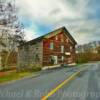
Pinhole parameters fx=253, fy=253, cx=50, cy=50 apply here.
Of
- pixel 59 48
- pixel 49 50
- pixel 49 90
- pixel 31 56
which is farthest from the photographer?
pixel 59 48

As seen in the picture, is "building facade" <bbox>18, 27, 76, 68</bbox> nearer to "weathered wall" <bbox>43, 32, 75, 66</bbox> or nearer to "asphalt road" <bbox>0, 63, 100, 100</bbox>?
"weathered wall" <bbox>43, 32, 75, 66</bbox>

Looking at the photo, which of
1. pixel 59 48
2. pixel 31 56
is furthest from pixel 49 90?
pixel 59 48

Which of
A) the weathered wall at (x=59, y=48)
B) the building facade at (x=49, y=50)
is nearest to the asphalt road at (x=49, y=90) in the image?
the building facade at (x=49, y=50)

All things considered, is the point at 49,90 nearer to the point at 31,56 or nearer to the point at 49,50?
the point at 49,50

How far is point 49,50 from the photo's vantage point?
52938mm

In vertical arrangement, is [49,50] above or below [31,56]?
above

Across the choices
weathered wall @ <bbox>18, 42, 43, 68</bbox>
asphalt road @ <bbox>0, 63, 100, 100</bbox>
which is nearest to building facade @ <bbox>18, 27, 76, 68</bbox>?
weathered wall @ <bbox>18, 42, 43, 68</bbox>

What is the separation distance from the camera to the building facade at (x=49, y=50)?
5150 cm

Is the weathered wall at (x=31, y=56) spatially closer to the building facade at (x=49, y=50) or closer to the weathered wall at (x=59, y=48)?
the building facade at (x=49, y=50)

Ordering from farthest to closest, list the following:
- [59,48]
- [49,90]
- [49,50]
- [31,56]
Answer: [59,48], [31,56], [49,50], [49,90]

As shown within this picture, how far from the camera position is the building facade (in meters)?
51.5

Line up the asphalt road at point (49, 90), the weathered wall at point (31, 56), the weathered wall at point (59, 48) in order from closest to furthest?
the asphalt road at point (49, 90)
the weathered wall at point (31, 56)
the weathered wall at point (59, 48)

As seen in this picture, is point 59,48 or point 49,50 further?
point 59,48

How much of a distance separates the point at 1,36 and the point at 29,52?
460 inches
